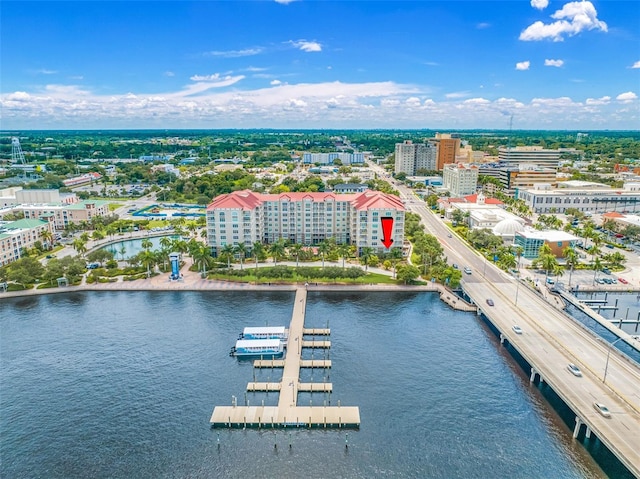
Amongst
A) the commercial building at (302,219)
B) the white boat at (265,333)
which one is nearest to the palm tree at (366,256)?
the commercial building at (302,219)

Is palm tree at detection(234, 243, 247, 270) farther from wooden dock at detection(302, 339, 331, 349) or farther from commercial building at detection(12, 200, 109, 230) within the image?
commercial building at detection(12, 200, 109, 230)

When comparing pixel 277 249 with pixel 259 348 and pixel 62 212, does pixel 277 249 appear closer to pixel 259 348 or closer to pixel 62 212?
pixel 259 348

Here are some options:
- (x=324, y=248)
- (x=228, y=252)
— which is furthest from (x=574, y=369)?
(x=228, y=252)

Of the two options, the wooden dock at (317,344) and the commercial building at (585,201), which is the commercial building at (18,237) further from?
the commercial building at (585,201)

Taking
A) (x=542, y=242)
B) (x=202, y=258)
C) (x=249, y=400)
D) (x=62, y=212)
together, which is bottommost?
(x=249, y=400)

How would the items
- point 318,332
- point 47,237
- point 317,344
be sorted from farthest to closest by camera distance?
point 47,237 → point 318,332 → point 317,344

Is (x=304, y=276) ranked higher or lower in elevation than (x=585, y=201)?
lower
